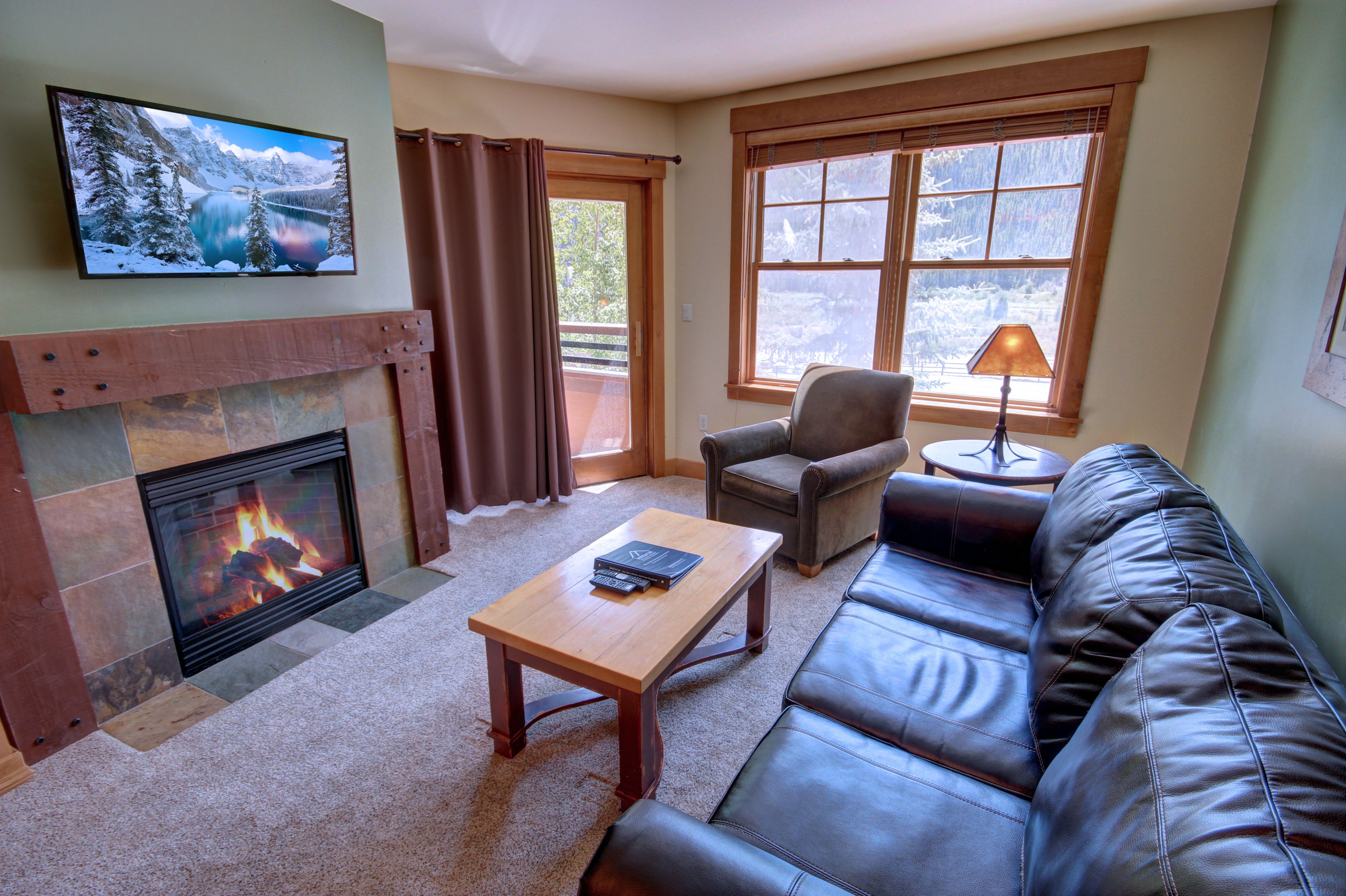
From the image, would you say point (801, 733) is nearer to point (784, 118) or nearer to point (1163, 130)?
point (1163, 130)

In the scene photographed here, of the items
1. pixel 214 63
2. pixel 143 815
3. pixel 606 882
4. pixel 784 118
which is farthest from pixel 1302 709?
pixel 784 118

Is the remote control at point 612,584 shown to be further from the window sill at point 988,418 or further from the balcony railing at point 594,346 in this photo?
the balcony railing at point 594,346

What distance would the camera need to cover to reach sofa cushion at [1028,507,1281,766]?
1.15 meters

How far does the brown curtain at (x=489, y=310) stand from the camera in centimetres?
336

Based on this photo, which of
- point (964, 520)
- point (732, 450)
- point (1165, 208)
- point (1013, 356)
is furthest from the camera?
point (732, 450)

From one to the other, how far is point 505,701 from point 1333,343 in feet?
7.76

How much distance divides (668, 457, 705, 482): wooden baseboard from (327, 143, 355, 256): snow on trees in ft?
8.40

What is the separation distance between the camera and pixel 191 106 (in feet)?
6.94

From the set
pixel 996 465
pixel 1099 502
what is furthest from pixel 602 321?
pixel 1099 502

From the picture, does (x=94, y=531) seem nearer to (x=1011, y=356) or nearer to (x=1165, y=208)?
(x=1011, y=356)

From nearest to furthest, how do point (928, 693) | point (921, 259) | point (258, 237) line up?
→ point (928, 693), point (258, 237), point (921, 259)

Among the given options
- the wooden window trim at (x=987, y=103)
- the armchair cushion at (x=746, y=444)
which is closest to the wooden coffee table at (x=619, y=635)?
the armchair cushion at (x=746, y=444)

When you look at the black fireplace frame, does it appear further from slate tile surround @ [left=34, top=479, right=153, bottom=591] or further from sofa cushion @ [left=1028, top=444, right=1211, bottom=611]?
sofa cushion @ [left=1028, top=444, right=1211, bottom=611]

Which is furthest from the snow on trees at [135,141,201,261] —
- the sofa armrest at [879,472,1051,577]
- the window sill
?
the window sill
